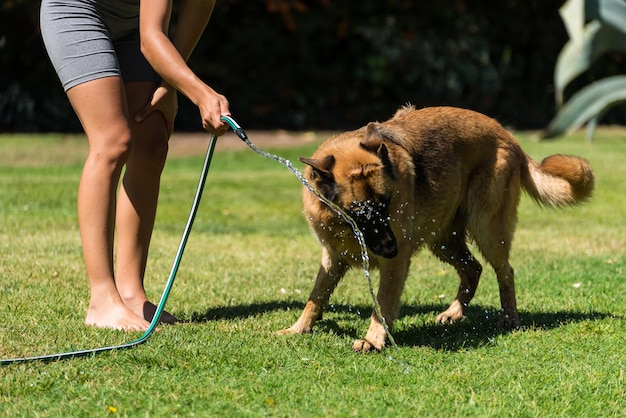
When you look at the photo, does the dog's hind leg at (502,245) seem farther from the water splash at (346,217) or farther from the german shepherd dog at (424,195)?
the water splash at (346,217)

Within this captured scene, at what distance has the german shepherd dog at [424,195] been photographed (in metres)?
4.82

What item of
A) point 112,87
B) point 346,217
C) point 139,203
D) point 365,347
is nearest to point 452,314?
point 365,347

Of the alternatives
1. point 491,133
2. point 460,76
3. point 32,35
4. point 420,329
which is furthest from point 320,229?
point 460,76

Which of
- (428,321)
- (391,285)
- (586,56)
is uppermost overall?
(586,56)

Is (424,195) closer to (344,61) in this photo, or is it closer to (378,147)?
(378,147)

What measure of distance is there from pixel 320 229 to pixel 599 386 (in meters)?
1.65

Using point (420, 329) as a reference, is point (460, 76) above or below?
below

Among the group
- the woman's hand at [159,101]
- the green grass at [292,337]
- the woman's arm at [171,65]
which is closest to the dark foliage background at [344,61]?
the green grass at [292,337]

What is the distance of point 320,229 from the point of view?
501 cm

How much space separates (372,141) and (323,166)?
0.30 meters

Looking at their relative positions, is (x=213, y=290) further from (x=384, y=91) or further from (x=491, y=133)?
(x=384, y=91)

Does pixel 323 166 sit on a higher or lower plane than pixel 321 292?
higher

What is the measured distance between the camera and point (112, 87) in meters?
4.98

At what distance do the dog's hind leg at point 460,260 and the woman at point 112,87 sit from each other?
179cm
